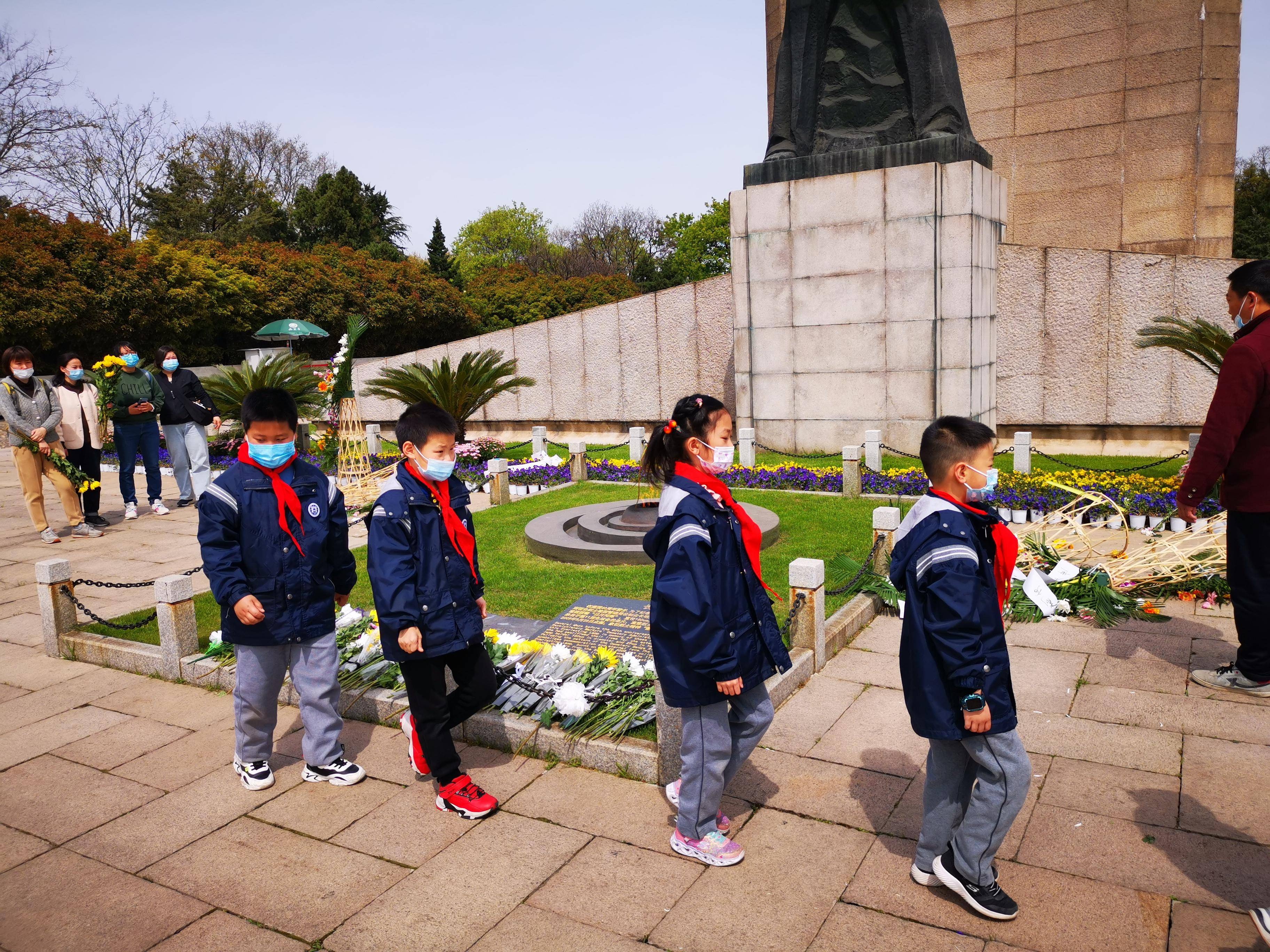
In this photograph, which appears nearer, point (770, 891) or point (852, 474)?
point (770, 891)

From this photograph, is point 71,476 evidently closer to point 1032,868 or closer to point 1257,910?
point 1032,868

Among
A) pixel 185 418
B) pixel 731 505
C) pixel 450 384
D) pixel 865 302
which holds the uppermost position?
pixel 865 302

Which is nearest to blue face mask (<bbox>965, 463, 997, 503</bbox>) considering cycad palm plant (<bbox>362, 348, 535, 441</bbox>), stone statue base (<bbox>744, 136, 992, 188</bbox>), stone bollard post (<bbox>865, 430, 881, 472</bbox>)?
stone bollard post (<bbox>865, 430, 881, 472</bbox>)

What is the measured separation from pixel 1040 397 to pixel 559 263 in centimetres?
4554

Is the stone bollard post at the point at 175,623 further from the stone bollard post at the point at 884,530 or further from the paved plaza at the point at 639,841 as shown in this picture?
the stone bollard post at the point at 884,530

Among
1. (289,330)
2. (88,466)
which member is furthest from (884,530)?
(289,330)

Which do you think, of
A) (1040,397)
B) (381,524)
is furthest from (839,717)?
(1040,397)

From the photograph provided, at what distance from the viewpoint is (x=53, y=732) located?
16.1ft

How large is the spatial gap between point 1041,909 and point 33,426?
9.84 m

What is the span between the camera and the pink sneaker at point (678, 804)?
11.5 feet

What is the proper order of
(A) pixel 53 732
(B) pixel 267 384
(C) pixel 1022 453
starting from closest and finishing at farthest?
(A) pixel 53 732 → (C) pixel 1022 453 → (B) pixel 267 384

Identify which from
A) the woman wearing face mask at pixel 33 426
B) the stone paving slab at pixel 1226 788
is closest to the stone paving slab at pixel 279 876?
the stone paving slab at pixel 1226 788

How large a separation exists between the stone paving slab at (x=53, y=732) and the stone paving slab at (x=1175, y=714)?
5.16 m

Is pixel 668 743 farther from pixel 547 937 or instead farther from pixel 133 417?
pixel 133 417
